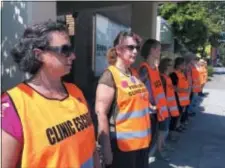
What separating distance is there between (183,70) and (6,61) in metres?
5.60

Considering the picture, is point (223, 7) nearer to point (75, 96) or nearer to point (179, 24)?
point (179, 24)

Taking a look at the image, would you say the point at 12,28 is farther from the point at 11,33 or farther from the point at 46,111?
the point at 46,111

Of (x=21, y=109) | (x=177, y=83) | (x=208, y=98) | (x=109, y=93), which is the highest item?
(x=21, y=109)

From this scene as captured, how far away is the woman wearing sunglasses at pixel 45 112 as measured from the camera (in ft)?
6.68

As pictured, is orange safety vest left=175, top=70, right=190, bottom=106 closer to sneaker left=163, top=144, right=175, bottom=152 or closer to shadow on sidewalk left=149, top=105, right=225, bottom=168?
shadow on sidewalk left=149, top=105, right=225, bottom=168

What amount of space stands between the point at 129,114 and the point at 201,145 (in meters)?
4.57

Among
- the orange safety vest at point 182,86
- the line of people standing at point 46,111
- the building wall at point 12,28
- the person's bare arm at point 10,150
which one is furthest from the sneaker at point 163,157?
the person's bare arm at point 10,150

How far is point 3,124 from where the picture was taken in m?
1.99

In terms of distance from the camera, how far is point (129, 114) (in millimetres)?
3457

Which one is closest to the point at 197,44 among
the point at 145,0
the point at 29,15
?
the point at 145,0

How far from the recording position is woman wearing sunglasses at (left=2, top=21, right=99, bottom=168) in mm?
2035

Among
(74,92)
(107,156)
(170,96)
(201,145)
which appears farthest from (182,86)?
(74,92)

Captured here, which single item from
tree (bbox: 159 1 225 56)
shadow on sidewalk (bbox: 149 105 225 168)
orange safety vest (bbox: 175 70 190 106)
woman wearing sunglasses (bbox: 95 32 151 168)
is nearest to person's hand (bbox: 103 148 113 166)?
woman wearing sunglasses (bbox: 95 32 151 168)

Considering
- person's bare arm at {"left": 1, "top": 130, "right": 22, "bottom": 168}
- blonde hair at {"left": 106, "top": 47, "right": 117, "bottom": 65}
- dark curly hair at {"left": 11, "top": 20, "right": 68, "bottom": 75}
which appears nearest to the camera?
person's bare arm at {"left": 1, "top": 130, "right": 22, "bottom": 168}
